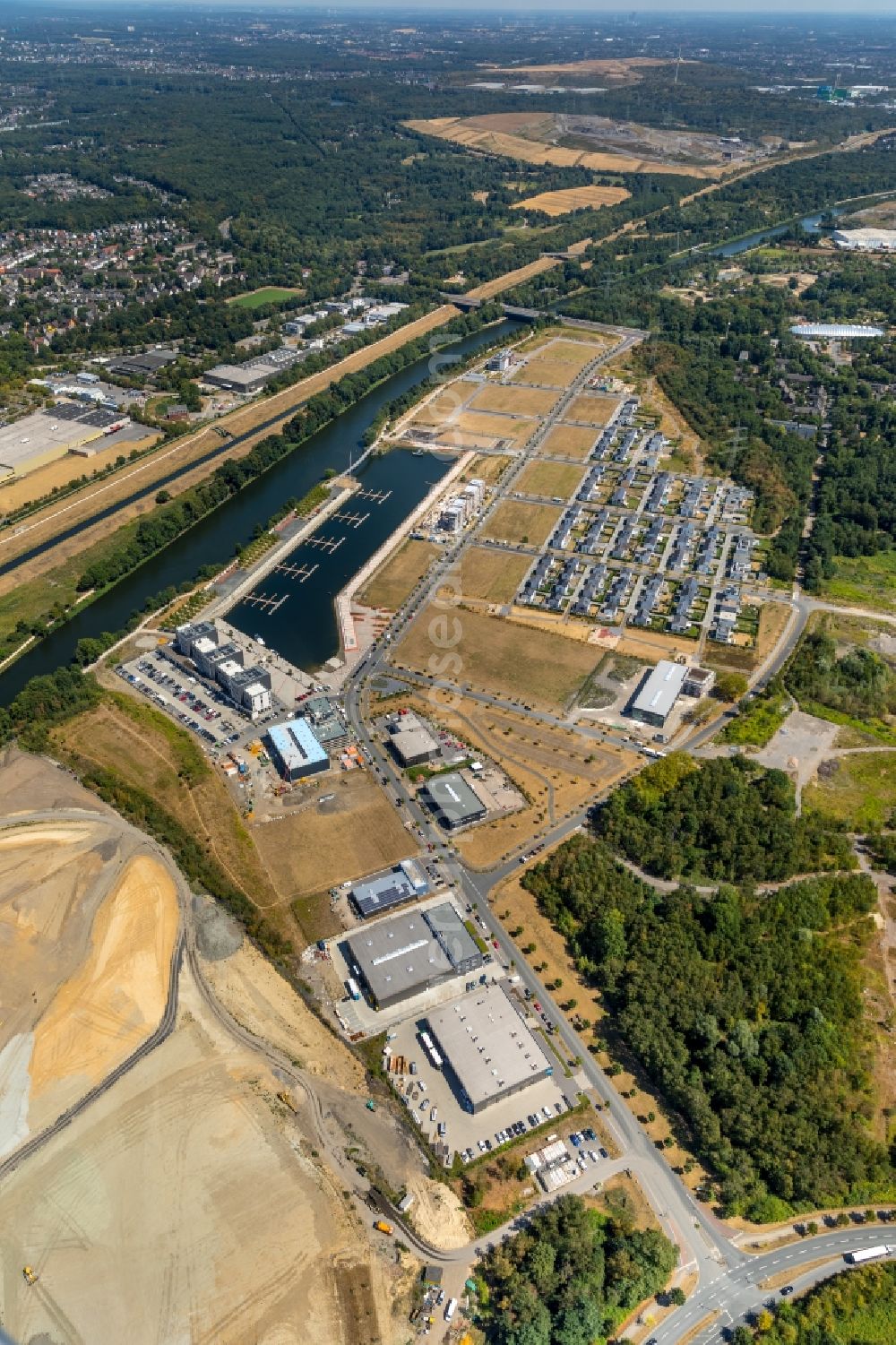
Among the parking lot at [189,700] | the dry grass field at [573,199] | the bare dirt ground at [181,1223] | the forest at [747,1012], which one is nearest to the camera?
the bare dirt ground at [181,1223]

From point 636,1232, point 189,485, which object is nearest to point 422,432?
point 189,485

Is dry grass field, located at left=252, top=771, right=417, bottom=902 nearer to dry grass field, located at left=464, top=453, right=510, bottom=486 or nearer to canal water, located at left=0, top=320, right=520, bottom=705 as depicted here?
canal water, located at left=0, top=320, right=520, bottom=705

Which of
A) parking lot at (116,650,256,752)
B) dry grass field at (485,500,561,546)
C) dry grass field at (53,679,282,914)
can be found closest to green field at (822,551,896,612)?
dry grass field at (485,500,561,546)

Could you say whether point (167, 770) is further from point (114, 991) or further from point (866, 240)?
point (866, 240)

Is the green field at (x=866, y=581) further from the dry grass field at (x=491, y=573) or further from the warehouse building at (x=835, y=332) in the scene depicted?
the warehouse building at (x=835, y=332)

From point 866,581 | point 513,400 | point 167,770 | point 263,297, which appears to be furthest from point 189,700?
point 263,297

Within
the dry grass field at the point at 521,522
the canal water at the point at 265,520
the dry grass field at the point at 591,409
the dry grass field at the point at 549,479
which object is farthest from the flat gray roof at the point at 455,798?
the dry grass field at the point at 591,409

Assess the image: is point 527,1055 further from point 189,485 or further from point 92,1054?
point 189,485
